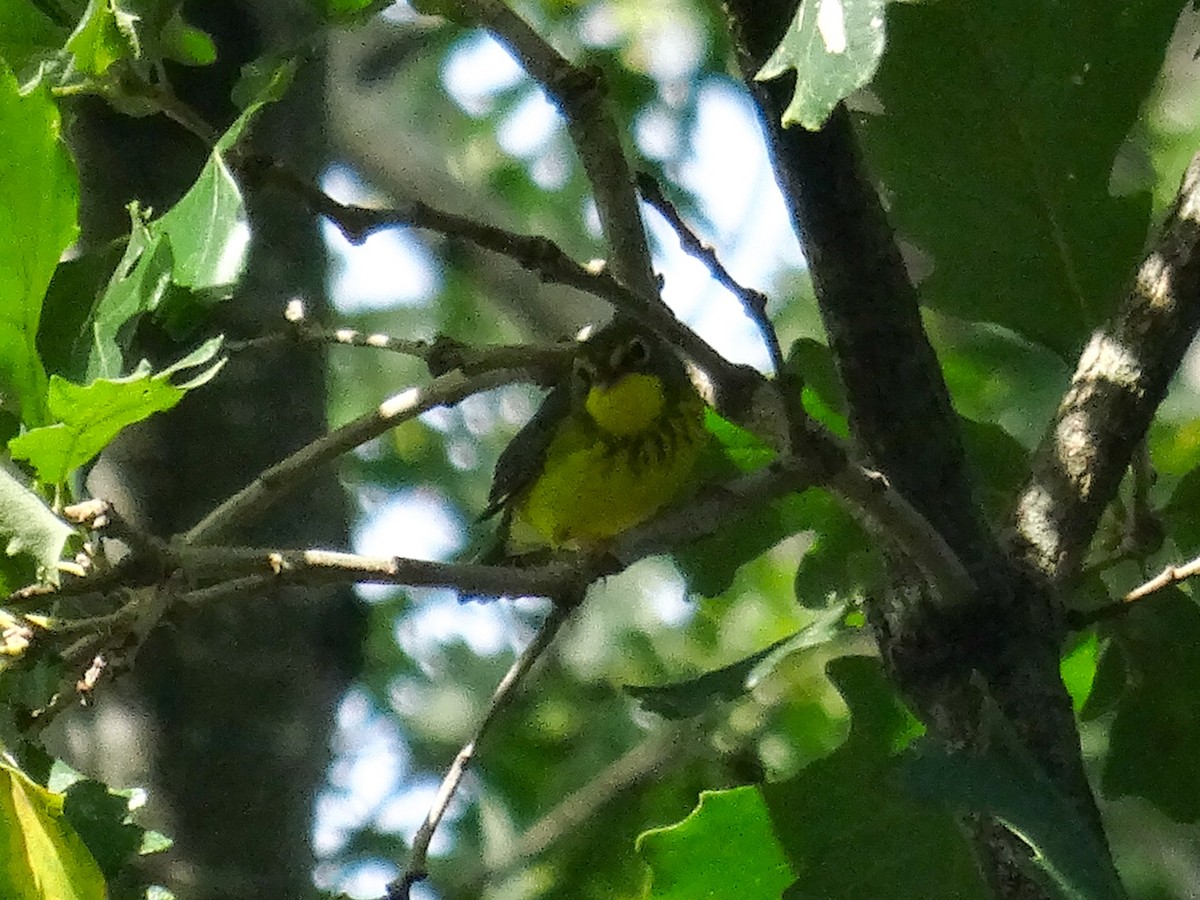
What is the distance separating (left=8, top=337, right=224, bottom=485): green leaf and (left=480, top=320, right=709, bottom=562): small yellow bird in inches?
38.2

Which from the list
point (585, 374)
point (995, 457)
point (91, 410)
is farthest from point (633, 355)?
point (91, 410)

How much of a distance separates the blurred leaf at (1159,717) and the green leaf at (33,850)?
703mm

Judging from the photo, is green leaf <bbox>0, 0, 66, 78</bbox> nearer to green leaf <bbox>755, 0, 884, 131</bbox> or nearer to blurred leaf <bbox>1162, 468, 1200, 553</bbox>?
green leaf <bbox>755, 0, 884, 131</bbox>

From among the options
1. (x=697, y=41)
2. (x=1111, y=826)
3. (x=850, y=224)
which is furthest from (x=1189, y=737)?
(x=697, y=41)

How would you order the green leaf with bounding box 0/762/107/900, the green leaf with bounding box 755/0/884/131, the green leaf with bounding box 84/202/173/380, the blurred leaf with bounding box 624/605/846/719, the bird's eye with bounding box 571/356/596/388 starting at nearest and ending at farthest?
the green leaf with bounding box 755/0/884/131 < the green leaf with bounding box 0/762/107/900 < the green leaf with bounding box 84/202/173/380 < the blurred leaf with bounding box 624/605/846/719 < the bird's eye with bounding box 571/356/596/388

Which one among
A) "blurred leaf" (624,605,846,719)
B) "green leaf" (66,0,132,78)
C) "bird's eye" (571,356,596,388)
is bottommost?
"blurred leaf" (624,605,846,719)

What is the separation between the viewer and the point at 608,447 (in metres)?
1.64

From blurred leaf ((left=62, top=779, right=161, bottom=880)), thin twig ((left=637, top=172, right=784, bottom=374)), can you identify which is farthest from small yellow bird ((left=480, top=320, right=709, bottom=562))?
blurred leaf ((left=62, top=779, right=161, bottom=880))

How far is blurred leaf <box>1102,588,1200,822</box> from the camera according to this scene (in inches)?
37.9

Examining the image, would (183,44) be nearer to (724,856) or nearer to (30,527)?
(30,527)

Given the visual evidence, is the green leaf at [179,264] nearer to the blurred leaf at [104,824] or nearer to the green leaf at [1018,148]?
the blurred leaf at [104,824]

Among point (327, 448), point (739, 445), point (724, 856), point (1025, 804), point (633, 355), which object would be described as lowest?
point (1025, 804)

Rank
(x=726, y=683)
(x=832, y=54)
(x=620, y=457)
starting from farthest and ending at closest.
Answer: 1. (x=620, y=457)
2. (x=726, y=683)
3. (x=832, y=54)

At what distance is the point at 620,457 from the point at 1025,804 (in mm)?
1041
